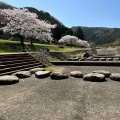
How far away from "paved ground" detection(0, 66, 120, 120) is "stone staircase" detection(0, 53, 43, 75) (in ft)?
12.5

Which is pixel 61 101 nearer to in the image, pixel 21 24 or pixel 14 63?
pixel 14 63

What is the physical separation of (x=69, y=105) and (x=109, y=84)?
15.0 feet

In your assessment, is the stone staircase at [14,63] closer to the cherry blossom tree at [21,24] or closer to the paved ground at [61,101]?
the paved ground at [61,101]

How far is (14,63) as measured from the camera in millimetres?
18078

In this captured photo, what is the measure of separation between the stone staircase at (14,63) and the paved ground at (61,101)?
12.5ft

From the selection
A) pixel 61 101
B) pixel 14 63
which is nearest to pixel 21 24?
pixel 14 63

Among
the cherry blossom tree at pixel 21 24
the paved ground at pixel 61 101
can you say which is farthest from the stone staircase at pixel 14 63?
the cherry blossom tree at pixel 21 24

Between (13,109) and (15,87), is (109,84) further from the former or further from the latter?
(13,109)

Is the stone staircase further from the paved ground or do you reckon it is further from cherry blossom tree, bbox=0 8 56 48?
cherry blossom tree, bbox=0 8 56 48

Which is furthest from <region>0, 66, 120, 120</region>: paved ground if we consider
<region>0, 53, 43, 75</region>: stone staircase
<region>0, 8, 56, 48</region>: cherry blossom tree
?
<region>0, 8, 56, 48</region>: cherry blossom tree

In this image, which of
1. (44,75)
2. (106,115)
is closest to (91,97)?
(106,115)

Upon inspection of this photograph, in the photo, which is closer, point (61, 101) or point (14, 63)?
point (61, 101)

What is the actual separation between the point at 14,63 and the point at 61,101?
404 inches

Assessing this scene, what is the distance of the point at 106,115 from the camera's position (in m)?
7.18
